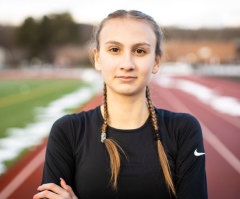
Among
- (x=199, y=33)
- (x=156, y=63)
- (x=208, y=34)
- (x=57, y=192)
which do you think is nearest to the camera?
(x=57, y=192)

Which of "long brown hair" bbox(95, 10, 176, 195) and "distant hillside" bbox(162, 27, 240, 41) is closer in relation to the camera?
"long brown hair" bbox(95, 10, 176, 195)

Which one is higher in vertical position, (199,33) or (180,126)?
(199,33)

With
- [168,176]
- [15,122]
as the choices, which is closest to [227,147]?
[168,176]

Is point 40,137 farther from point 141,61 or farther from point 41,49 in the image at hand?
point 41,49

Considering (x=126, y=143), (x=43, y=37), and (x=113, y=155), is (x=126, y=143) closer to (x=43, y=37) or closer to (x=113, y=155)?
(x=113, y=155)

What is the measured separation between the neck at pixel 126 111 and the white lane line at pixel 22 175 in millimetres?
3106

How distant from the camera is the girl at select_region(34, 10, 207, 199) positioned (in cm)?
156

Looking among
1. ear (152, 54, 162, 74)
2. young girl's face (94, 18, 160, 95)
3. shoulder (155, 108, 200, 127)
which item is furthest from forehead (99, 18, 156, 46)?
shoulder (155, 108, 200, 127)

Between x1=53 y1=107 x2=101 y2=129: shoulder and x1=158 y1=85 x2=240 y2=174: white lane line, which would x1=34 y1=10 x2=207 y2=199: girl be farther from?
x1=158 y1=85 x2=240 y2=174: white lane line

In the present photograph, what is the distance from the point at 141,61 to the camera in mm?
1605

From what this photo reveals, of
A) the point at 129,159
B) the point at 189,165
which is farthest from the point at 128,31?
the point at 189,165

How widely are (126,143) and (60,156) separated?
1.12 feet

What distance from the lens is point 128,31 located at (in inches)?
63.0

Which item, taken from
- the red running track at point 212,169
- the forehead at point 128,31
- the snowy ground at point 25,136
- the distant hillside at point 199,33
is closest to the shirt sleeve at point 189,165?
the forehead at point 128,31
